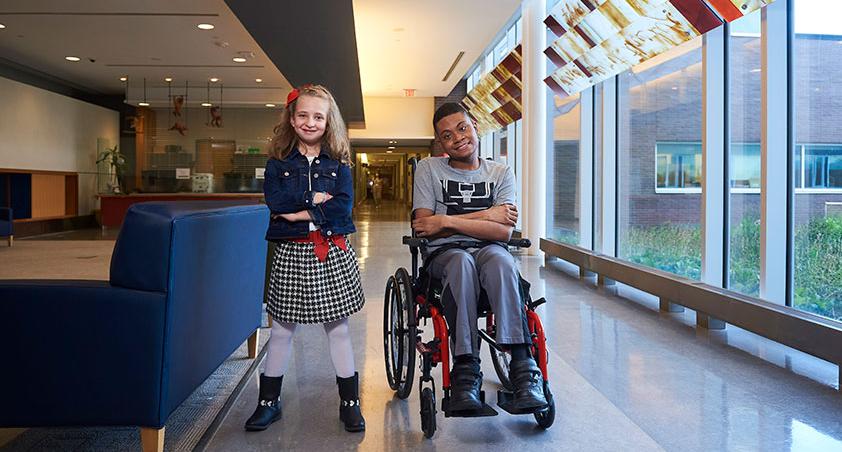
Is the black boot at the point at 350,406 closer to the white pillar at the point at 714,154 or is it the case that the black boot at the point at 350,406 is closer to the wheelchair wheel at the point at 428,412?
the wheelchair wheel at the point at 428,412

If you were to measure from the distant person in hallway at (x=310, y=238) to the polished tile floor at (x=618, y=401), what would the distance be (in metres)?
0.16

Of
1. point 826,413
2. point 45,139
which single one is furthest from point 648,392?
point 45,139

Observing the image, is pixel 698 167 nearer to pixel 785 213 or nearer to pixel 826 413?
pixel 785 213

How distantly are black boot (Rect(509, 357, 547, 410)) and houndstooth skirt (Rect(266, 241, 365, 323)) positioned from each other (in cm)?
64

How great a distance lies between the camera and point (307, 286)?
2424 millimetres

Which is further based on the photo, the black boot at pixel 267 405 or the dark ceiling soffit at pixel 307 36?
the dark ceiling soffit at pixel 307 36

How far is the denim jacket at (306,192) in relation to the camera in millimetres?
2406

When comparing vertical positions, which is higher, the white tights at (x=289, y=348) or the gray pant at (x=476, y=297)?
the gray pant at (x=476, y=297)

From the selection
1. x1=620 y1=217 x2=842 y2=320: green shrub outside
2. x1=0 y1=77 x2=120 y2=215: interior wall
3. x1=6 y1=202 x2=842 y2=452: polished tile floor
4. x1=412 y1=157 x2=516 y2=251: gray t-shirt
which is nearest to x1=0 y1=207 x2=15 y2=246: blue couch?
x1=0 y1=77 x2=120 y2=215: interior wall

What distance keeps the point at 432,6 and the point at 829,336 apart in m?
7.05

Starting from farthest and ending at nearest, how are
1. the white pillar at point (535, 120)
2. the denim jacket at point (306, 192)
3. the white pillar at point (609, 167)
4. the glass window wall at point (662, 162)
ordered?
the white pillar at point (535, 120), the white pillar at point (609, 167), the glass window wall at point (662, 162), the denim jacket at point (306, 192)

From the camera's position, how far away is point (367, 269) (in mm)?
7332

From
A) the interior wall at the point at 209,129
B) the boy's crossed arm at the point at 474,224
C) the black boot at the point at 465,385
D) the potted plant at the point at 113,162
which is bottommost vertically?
the black boot at the point at 465,385

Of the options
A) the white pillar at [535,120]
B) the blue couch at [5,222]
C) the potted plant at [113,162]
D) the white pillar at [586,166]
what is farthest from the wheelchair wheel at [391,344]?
the potted plant at [113,162]
